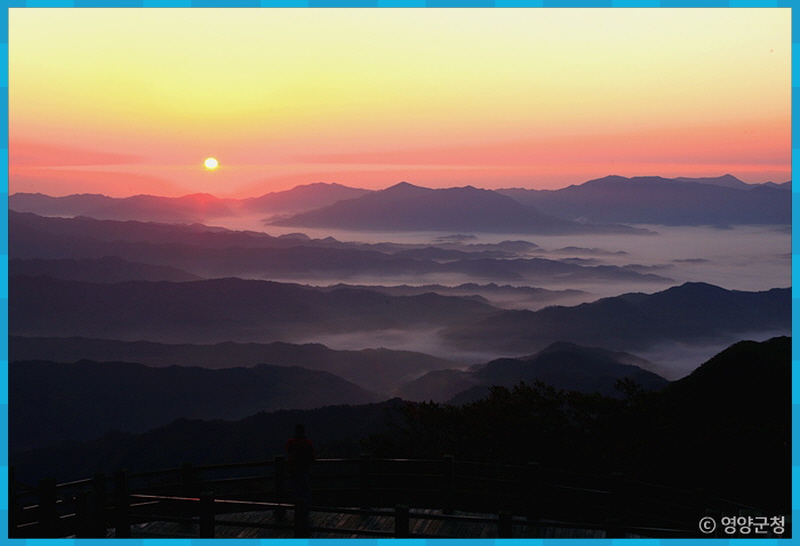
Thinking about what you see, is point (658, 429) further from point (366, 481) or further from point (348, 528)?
point (348, 528)

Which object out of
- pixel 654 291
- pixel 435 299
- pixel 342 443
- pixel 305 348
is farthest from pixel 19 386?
pixel 654 291

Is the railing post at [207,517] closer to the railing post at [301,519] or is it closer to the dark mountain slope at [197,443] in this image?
the railing post at [301,519]

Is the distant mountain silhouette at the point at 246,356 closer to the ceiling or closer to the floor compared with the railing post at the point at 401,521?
closer to the floor

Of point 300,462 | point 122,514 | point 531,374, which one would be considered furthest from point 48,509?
point 531,374

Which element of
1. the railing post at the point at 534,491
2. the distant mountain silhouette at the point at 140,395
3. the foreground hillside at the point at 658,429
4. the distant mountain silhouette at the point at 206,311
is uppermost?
the railing post at the point at 534,491

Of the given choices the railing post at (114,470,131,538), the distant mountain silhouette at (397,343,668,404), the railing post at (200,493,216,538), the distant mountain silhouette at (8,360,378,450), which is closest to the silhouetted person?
the railing post at (200,493,216,538)

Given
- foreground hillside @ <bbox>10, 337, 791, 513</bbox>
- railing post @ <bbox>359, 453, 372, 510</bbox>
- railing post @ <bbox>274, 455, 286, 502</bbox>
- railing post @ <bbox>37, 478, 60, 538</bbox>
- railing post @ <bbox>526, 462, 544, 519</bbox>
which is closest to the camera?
railing post @ <bbox>37, 478, 60, 538</bbox>

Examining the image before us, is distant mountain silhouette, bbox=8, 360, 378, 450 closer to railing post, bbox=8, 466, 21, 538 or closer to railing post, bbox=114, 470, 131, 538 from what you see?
railing post, bbox=8, 466, 21, 538

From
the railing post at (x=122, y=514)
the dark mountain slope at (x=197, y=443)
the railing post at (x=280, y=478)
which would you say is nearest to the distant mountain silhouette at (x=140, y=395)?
the dark mountain slope at (x=197, y=443)
